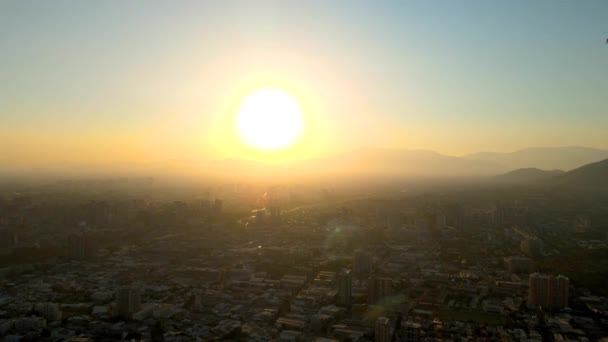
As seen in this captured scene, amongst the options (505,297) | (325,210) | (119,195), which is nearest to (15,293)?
(505,297)

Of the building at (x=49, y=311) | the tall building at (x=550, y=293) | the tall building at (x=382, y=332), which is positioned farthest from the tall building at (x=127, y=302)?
the tall building at (x=550, y=293)

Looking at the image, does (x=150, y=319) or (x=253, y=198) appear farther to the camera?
(x=253, y=198)

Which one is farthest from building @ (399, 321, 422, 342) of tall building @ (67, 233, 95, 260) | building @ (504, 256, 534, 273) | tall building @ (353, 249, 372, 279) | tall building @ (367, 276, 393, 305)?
tall building @ (67, 233, 95, 260)

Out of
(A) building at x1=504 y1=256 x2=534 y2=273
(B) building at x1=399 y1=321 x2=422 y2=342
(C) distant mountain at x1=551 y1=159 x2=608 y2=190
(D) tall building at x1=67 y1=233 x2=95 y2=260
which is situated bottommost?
(B) building at x1=399 y1=321 x2=422 y2=342

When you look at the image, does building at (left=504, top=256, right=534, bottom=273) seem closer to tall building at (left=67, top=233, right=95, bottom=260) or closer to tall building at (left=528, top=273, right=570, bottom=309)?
tall building at (left=528, top=273, right=570, bottom=309)

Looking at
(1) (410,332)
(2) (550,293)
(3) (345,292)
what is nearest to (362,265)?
(3) (345,292)

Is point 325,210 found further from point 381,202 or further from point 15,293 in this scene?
point 15,293

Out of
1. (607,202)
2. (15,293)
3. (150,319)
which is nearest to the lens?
(150,319)

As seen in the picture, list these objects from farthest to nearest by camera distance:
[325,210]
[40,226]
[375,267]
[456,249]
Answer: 1. [325,210]
2. [40,226]
3. [456,249]
4. [375,267]
